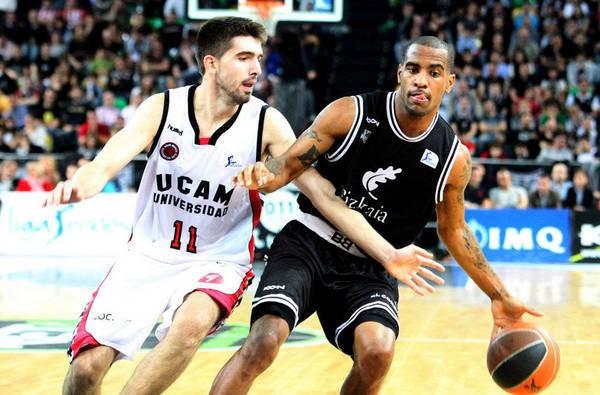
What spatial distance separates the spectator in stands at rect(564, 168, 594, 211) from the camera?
615 inches

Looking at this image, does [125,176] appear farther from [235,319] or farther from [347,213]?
[347,213]

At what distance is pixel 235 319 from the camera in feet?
32.4

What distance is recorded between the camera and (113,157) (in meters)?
5.07

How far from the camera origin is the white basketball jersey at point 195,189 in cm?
533

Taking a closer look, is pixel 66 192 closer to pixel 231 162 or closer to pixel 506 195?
pixel 231 162

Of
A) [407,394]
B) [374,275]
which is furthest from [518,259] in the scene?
[374,275]

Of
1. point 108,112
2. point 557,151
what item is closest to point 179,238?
point 557,151

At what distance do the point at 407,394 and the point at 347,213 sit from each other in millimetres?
1987

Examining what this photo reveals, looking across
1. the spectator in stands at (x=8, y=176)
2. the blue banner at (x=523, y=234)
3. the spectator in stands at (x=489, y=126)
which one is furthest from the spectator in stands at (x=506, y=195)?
the spectator in stands at (x=8, y=176)

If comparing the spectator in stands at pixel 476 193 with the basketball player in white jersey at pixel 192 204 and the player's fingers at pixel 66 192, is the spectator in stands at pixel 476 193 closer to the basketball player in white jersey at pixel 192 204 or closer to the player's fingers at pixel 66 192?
the basketball player in white jersey at pixel 192 204

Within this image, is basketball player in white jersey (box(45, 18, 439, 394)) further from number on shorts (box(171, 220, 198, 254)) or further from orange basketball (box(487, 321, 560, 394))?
orange basketball (box(487, 321, 560, 394))

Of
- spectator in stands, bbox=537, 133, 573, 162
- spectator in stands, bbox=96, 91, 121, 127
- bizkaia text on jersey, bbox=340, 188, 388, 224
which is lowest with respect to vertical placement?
spectator in stands, bbox=537, 133, 573, 162

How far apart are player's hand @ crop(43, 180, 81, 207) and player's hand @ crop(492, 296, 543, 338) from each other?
87.2 inches

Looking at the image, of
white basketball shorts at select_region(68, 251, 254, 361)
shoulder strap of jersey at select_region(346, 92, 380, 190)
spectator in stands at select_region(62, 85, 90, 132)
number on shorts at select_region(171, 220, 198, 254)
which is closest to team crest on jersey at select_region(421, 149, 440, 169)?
shoulder strap of jersey at select_region(346, 92, 380, 190)
